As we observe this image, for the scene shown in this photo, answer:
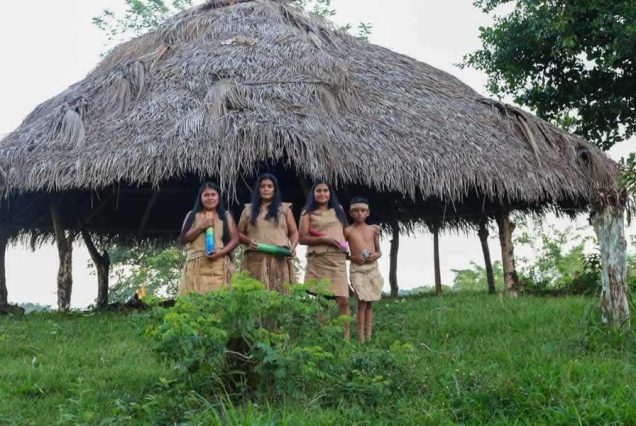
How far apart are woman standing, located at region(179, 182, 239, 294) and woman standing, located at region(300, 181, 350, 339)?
0.52 m

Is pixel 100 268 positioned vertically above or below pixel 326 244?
above

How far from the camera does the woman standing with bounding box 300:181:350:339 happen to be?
597 centimetres

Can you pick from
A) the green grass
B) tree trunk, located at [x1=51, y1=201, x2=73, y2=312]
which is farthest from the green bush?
tree trunk, located at [x1=51, y1=201, x2=73, y2=312]

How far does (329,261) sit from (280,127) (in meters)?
2.53

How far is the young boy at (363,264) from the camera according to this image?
5938mm

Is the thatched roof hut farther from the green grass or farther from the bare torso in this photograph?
the bare torso

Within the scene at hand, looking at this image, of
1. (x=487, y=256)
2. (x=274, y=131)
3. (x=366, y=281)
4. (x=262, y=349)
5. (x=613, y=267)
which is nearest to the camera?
(x=262, y=349)

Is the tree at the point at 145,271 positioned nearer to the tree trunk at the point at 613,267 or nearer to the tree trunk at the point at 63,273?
the tree trunk at the point at 63,273

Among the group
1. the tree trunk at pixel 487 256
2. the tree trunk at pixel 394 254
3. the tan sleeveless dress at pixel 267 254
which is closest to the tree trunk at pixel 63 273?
the tan sleeveless dress at pixel 267 254

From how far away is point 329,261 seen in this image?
6000 millimetres

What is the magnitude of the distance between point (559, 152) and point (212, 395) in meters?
6.55

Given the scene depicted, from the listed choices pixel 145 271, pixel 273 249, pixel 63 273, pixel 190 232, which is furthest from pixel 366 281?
pixel 145 271

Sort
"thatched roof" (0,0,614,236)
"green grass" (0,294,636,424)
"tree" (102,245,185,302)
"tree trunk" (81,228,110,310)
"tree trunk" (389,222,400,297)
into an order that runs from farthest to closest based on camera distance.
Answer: "tree" (102,245,185,302) → "tree trunk" (389,222,400,297) → "tree trunk" (81,228,110,310) → "thatched roof" (0,0,614,236) → "green grass" (0,294,636,424)

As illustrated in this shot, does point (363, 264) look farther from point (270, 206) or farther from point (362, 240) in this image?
point (270, 206)
